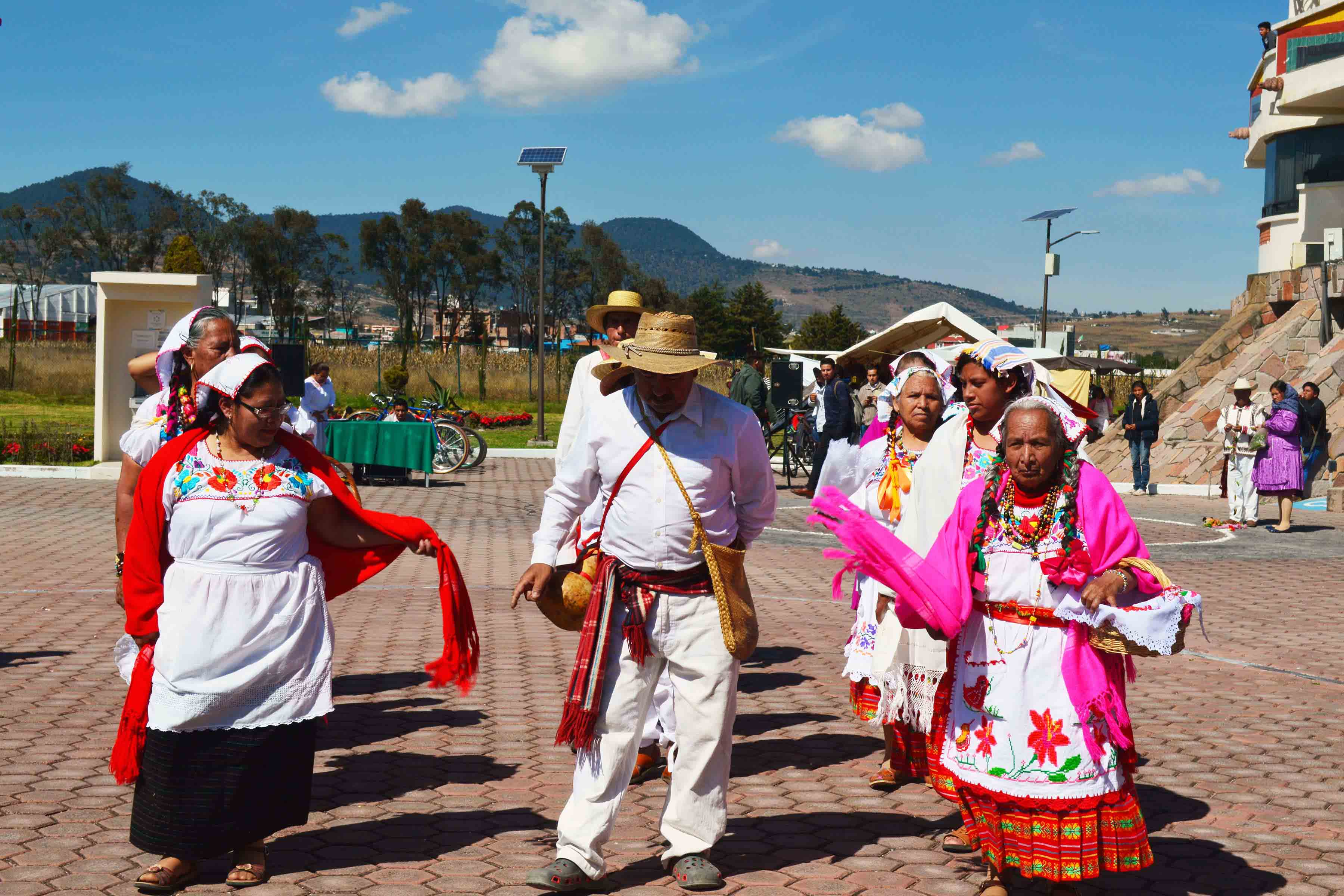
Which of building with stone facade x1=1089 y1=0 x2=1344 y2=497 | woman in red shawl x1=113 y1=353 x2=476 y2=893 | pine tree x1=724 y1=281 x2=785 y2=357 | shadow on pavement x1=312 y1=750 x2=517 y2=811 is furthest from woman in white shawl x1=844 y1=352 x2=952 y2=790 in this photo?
pine tree x1=724 y1=281 x2=785 y2=357

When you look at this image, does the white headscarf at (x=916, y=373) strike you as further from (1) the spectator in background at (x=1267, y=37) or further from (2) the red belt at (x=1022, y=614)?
(1) the spectator in background at (x=1267, y=37)

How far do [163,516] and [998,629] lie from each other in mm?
2735

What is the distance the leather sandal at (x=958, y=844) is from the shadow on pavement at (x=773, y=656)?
10.9 ft

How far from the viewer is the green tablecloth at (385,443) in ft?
66.1

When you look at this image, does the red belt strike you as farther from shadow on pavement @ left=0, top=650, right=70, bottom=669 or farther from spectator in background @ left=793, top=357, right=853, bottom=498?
spectator in background @ left=793, top=357, right=853, bottom=498

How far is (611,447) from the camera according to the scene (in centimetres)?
447

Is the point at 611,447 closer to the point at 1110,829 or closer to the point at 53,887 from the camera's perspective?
the point at 1110,829

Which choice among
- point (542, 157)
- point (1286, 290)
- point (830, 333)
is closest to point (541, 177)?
point (542, 157)

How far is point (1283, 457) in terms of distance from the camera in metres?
17.0

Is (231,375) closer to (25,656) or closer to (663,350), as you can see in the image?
(663,350)

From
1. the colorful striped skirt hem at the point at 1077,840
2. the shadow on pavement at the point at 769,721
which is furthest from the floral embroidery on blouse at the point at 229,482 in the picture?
the shadow on pavement at the point at 769,721

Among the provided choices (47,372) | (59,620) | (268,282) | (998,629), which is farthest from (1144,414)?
(268,282)

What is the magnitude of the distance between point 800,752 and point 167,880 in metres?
2.99

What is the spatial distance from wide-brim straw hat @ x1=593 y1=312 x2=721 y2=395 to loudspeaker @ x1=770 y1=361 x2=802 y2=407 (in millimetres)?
20474
